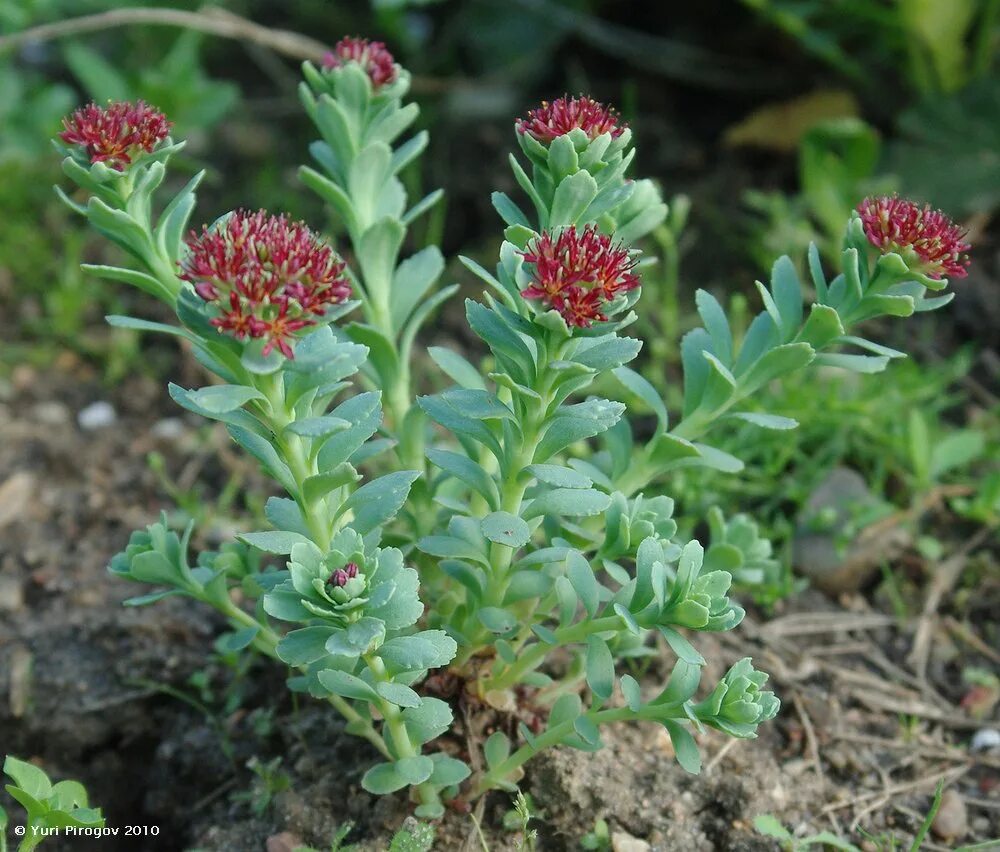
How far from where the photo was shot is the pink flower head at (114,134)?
1800mm

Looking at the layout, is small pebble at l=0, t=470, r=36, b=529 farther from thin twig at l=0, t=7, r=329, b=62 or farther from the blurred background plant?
thin twig at l=0, t=7, r=329, b=62

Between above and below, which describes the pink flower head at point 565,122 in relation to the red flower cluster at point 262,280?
above

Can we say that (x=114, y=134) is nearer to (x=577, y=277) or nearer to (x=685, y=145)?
(x=577, y=277)

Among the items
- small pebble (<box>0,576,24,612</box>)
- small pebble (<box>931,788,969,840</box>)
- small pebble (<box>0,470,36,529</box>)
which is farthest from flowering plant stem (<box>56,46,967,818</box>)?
small pebble (<box>0,470,36,529</box>)

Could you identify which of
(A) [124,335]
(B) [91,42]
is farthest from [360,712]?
(B) [91,42]

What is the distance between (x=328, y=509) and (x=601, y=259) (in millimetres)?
633

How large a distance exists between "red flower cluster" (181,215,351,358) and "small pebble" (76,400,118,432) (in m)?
1.91

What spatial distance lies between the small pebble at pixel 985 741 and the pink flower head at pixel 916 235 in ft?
3.78

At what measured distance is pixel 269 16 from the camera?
16.5ft

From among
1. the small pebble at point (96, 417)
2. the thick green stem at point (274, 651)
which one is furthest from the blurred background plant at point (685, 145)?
the thick green stem at point (274, 651)

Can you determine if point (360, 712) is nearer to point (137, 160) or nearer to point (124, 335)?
point (137, 160)

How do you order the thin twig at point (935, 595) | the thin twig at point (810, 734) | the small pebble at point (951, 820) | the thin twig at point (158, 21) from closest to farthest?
the small pebble at point (951, 820)
the thin twig at point (810, 734)
the thin twig at point (935, 595)
the thin twig at point (158, 21)

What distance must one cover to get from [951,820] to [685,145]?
280cm

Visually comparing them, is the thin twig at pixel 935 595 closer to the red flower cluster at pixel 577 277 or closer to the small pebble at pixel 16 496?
the red flower cluster at pixel 577 277
